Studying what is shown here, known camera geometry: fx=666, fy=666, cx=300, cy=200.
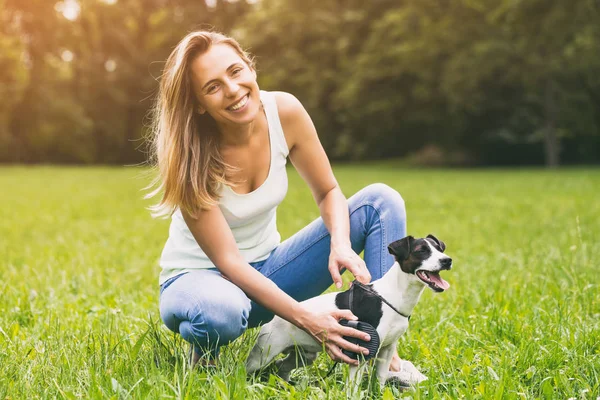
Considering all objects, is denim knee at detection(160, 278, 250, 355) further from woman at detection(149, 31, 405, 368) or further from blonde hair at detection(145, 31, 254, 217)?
blonde hair at detection(145, 31, 254, 217)

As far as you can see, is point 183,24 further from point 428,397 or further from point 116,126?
point 428,397

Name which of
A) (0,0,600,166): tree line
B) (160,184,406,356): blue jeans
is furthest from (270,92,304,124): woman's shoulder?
(0,0,600,166): tree line

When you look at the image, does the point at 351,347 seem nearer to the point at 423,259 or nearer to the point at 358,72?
the point at 423,259

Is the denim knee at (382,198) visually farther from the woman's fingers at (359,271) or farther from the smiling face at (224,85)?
the smiling face at (224,85)

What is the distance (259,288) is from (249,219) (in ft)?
1.49

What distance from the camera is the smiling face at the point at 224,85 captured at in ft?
9.54

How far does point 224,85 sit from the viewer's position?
2.91 meters

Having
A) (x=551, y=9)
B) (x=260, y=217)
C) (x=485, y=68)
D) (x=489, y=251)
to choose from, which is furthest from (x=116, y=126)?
(x=260, y=217)

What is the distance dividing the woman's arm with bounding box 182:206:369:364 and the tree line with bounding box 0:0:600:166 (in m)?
17.4

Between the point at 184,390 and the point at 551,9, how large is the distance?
1967 cm

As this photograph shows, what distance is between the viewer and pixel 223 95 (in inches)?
115

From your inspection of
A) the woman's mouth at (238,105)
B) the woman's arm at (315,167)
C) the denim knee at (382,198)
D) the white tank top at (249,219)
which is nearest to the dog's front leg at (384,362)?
the woman's arm at (315,167)

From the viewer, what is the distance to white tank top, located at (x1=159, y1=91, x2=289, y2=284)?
308 cm

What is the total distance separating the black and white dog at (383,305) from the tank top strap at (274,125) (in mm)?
836
